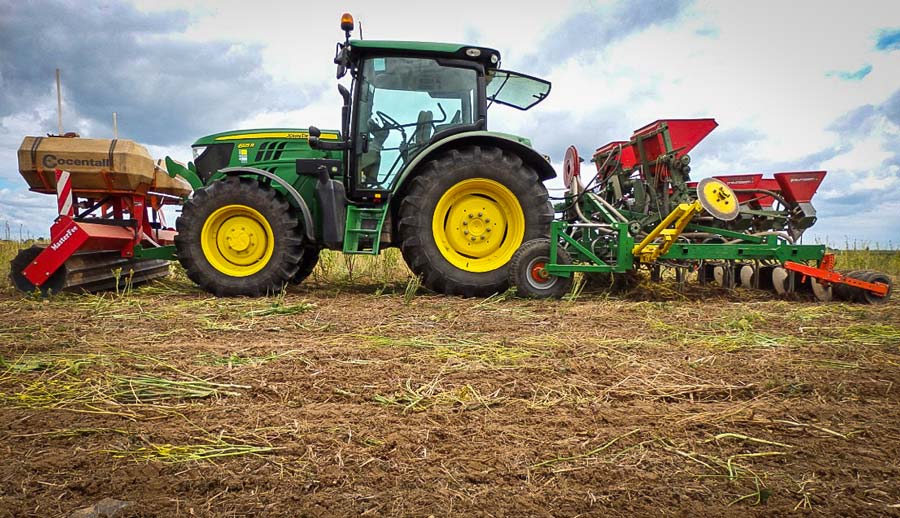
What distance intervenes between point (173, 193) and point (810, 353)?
6427mm

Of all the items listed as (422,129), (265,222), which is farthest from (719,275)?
(265,222)

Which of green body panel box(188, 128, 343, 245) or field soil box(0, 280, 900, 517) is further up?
green body panel box(188, 128, 343, 245)

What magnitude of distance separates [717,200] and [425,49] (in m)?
2.95

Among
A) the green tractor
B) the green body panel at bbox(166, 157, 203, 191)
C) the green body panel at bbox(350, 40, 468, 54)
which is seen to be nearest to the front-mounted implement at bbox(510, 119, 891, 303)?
the green tractor

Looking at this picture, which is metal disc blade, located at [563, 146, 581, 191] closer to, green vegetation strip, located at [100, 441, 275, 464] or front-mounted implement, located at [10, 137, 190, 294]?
front-mounted implement, located at [10, 137, 190, 294]

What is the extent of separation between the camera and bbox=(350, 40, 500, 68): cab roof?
5301 mm

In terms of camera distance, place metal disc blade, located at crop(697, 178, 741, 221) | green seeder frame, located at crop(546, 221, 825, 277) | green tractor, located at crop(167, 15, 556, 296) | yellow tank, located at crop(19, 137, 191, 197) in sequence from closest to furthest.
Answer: metal disc blade, located at crop(697, 178, 741, 221) < green seeder frame, located at crop(546, 221, 825, 277) < green tractor, located at crop(167, 15, 556, 296) < yellow tank, located at crop(19, 137, 191, 197)

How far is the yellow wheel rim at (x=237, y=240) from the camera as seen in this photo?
533 centimetres

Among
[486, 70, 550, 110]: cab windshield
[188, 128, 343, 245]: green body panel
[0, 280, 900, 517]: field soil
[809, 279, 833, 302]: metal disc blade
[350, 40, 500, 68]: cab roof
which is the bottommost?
[0, 280, 900, 517]: field soil

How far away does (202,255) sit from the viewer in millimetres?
5301

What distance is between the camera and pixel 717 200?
14.9ft

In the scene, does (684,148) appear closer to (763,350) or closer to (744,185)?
(744,185)

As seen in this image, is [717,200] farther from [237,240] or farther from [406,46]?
[237,240]

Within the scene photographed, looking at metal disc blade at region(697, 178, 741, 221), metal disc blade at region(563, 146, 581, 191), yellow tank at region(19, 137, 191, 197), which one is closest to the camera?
metal disc blade at region(697, 178, 741, 221)
